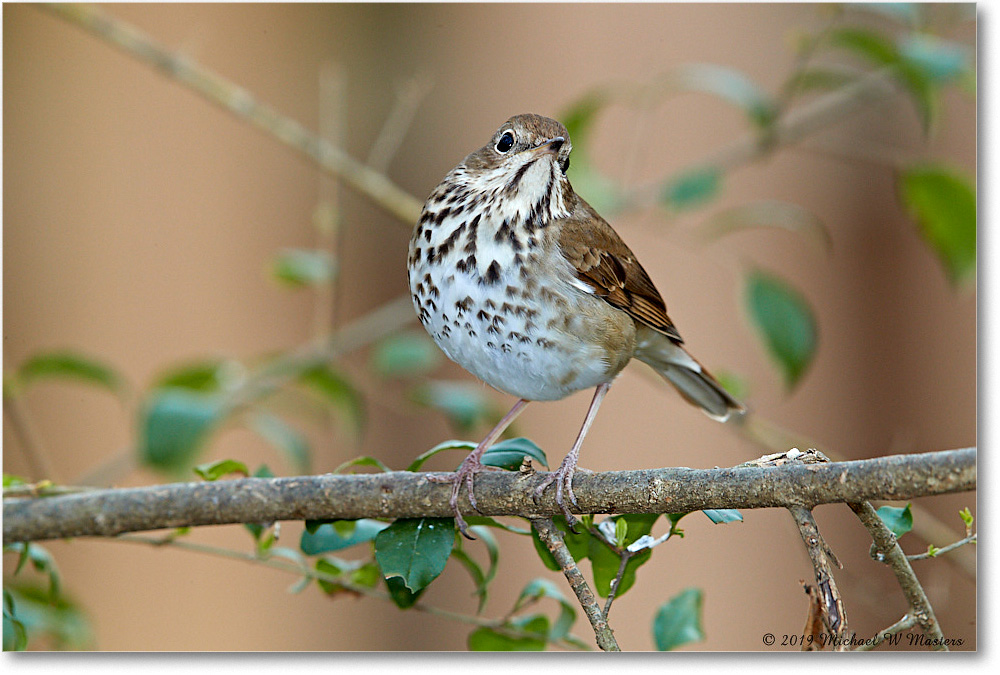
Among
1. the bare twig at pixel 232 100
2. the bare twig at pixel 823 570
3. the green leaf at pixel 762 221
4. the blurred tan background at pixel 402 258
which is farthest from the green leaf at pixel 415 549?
the green leaf at pixel 762 221

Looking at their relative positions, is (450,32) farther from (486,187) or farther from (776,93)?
(486,187)

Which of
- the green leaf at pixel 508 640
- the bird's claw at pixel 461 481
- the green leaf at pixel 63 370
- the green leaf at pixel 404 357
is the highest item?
the green leaf at pixel 63 370

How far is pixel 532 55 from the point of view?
316cm

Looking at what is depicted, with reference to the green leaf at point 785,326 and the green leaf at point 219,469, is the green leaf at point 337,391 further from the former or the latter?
the green leaf at point 785,326

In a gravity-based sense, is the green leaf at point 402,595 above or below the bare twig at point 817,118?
below

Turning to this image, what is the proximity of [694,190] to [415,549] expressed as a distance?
134 centimetres

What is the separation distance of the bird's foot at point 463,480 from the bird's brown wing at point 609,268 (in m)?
0.47

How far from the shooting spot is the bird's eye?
196cm

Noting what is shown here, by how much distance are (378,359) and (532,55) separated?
115 centimetres

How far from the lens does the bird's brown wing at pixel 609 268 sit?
208cm

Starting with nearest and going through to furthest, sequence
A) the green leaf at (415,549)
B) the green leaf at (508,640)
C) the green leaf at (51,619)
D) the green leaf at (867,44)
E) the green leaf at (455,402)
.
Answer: the green leaf at (415,549) < the green leaf at (508,640) < the green leaf at (51,619) < the green leaf at (867,44) < the green leaf at (455,402)

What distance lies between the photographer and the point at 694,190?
2592mm

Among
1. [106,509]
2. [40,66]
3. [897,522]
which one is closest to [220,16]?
[40,66]

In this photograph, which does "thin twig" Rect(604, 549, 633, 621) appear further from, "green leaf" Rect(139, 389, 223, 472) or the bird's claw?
"green leaf" Rect(139, 389, 223, 472)
